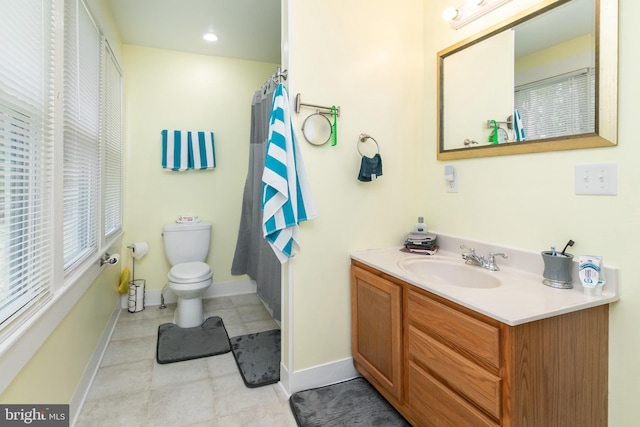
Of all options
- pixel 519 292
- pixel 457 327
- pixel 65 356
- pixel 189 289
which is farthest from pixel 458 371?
pixel 189 289

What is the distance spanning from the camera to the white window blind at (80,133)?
1.62 m

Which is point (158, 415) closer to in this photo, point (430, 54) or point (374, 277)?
point (374, 277)

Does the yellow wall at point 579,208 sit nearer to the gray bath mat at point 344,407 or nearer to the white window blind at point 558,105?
the white window blind at point 558,105

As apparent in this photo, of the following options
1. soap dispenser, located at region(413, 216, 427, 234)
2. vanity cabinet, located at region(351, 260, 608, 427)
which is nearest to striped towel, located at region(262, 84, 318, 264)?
vanity cabinet, located at region(351, 260, 608, 427)

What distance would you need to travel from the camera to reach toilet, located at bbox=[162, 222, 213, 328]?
2.61 meters

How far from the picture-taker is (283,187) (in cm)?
167

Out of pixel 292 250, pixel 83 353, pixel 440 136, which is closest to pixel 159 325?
pixel 83 353

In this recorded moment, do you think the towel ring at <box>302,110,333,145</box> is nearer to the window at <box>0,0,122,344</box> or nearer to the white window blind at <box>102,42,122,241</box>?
the window at <box>0,0,122,344</box>

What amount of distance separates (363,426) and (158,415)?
40.5 inches

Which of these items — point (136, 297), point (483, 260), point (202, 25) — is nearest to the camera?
point (483, 260)

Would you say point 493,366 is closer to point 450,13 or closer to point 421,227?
point 421,227

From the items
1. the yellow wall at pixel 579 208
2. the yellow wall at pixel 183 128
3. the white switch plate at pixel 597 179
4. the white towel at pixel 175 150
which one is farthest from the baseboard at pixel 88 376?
the white switch plate at pixel 597 179

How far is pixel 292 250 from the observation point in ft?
5.94

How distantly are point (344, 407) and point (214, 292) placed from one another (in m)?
2.14
